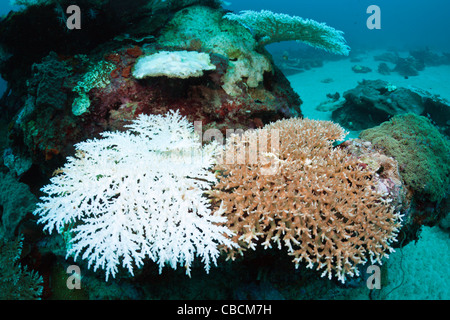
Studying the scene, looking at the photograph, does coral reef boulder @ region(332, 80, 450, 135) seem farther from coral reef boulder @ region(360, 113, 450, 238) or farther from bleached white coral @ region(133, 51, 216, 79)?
bleached white coral @ region(133, 51, 216, 79)

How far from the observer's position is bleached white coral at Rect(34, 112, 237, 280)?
75.8 inches

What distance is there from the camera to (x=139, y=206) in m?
2.06

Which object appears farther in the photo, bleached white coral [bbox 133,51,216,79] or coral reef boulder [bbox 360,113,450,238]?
bleached white coral [bbox 133,51,216,79]

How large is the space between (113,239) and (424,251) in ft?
18.3

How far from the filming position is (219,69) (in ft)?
Result: 11.9

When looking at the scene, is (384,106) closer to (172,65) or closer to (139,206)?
(172,65)

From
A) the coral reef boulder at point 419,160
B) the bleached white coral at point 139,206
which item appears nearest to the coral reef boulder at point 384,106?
the coral reef boulder at point 419,160

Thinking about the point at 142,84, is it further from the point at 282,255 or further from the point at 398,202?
the point at 398,202

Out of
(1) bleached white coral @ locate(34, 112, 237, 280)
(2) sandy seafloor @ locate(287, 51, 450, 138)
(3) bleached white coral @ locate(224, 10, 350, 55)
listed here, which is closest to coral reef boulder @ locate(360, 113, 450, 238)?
(3) bleached white coral @ locate(224, 10, 350, 55)

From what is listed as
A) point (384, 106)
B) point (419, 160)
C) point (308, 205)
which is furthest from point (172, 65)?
point (384, 106)

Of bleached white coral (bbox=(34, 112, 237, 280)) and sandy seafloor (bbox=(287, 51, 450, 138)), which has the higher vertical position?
bleached white coral (bbox=(34, 112, 237, 280))

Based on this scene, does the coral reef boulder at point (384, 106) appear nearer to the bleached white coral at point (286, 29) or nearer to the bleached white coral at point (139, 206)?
the bleached white coral at point (286, 29)

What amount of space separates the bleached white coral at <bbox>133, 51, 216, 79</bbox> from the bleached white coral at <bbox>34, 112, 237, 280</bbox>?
3.71ft
